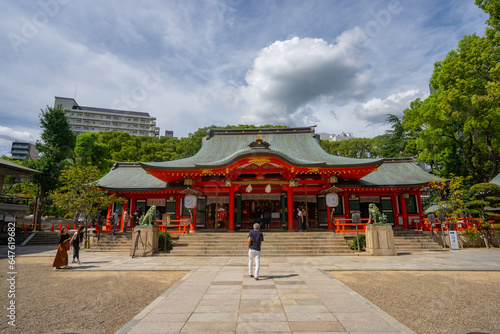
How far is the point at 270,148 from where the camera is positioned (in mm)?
18922

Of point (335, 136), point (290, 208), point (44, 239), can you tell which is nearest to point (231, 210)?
point (290, 208)

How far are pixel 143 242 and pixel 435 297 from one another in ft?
38.9

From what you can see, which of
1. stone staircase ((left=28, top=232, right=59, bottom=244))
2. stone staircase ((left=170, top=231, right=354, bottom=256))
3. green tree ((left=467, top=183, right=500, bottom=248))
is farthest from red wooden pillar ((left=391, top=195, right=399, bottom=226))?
stone staircase ((left=28, top=232, right=59, bottom=244))

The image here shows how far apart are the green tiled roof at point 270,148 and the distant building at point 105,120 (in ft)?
217

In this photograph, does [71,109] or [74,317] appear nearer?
[74,317]

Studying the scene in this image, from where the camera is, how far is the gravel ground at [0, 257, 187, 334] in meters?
4.40

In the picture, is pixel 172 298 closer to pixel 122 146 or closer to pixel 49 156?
pixel 49 156

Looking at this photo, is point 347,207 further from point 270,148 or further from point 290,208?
point 270,148

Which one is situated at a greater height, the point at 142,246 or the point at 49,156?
the point at 49,156

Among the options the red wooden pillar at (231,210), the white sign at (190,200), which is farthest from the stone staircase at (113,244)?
the red wooden pillar at (231,210)

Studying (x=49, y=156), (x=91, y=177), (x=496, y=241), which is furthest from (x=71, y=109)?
(x=496, y=241)

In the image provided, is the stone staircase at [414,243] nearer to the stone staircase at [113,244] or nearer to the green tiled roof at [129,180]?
the stone staircase at [113,244]

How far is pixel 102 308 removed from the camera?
5234 millimetres

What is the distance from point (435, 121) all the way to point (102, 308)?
25408 mm
